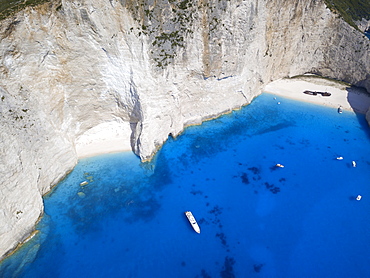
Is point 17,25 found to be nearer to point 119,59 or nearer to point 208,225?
point 119,59

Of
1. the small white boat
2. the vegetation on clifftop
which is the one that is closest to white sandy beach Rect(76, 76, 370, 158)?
the small white boat

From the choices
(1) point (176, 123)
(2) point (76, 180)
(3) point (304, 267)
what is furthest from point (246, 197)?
(2) point (76, 180)

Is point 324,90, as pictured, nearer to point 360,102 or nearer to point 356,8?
point 360,102

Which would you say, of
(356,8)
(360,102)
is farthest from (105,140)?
(356,8)

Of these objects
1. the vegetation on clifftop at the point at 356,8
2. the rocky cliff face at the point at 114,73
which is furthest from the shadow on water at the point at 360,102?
the vegetation on clifftop at the point at 356,8

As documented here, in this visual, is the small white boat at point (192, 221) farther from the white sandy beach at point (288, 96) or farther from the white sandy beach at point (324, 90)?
the white sandy beach at point (324, 90)
